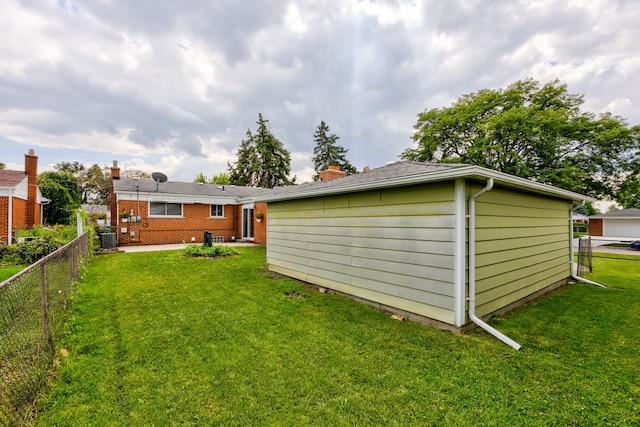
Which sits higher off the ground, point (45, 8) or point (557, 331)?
point (45, 8)

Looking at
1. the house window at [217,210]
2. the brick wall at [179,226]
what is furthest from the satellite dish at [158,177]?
the house window at [217,210]

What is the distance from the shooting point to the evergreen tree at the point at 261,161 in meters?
33.6

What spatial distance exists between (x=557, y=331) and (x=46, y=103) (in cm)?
1768

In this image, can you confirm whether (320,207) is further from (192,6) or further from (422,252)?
(192,6)

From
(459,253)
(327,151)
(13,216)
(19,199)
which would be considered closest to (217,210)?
(13,216)

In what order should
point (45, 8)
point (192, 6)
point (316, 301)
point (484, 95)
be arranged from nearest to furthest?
point (316, 301) → point (45, 8) → point (192, 6) → point (484, 95)

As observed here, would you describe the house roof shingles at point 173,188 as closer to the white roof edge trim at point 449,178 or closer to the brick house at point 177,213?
the brick house at point 177,213

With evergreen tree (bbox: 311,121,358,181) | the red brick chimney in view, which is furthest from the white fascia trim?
evergreen tree (bbox: 311,121,358,181)

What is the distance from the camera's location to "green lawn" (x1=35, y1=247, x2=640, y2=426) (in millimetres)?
2210

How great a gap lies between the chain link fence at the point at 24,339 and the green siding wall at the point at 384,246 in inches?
168

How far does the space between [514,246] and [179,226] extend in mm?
15178

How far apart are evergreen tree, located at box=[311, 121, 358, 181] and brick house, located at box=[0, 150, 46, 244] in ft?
88.6

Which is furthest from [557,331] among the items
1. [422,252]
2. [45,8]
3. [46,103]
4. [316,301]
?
[46,103]

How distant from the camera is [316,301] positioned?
5168mm
